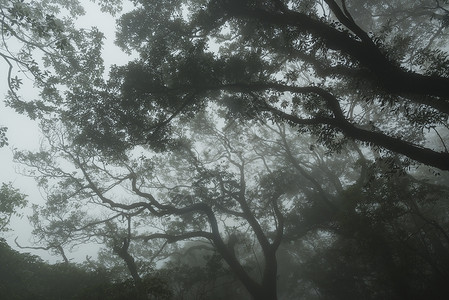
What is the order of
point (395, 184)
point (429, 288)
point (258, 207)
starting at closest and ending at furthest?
point (429, 288), point (395, 184), point (258, 207)

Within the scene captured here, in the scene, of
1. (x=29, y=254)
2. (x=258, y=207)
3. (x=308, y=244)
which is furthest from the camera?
(x=308, y=244)

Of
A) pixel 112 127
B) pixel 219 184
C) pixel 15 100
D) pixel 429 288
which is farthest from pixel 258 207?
pixel 15 100

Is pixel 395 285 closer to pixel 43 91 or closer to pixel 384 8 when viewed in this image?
pixel 43 91

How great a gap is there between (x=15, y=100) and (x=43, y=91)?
1.14 meters

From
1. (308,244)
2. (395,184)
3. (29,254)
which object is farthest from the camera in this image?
(308,244)

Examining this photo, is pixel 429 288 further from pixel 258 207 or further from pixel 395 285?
pixel 258 207

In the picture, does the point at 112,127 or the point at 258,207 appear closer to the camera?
the point at 112,127

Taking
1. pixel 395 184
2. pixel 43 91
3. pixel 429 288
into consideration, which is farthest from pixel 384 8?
pixel 43 91

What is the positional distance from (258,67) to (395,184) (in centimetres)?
802

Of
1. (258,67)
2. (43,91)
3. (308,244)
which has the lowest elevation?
(308,244)

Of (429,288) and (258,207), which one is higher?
(258,207)

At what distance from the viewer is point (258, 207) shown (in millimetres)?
17828

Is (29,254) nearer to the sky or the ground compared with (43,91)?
nearer to the ground

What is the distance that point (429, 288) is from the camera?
10.9m
